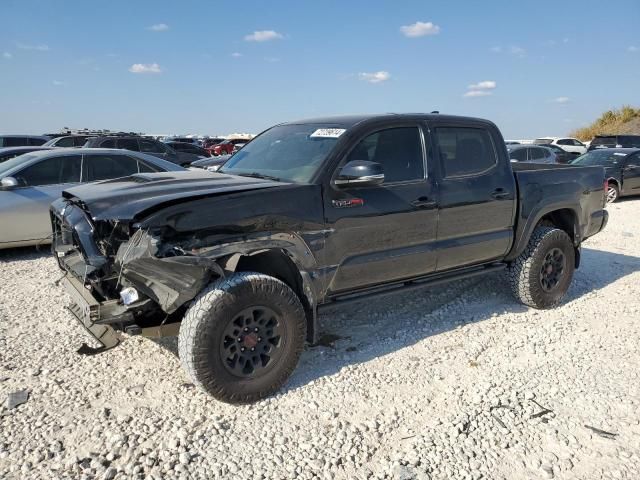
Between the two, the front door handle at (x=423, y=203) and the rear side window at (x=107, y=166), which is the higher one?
the rear side window at (x=107, y=166)

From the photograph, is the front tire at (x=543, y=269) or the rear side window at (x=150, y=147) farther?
the rear side window at (x=150, y=147)

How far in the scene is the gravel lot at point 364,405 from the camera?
110 inches

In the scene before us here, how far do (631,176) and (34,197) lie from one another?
1435 cm

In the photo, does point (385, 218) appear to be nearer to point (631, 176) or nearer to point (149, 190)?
point (149, 190)

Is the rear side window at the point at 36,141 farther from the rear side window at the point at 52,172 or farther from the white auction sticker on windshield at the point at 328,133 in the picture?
the white auction sticker on windshield at the point at 328,133

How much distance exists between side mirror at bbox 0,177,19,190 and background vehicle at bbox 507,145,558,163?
44.9ft

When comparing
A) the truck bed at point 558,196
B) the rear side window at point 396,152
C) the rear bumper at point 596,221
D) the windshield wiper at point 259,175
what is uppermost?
the rear side window at point 396,152

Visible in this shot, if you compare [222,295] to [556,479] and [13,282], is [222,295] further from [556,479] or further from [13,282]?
[13,282]

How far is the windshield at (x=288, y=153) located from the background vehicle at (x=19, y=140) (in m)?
14.6

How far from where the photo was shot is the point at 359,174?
357 cm

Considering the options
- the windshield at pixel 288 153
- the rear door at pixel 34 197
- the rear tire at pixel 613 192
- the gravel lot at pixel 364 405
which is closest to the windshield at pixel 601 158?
the rear tire at pixel 613 192

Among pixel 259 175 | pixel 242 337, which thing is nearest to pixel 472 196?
pixel 259 175

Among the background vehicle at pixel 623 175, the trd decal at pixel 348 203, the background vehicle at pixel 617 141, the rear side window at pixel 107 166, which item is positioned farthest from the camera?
the background vehicle at pixel 617 141

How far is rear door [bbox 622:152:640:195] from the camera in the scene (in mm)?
13898
